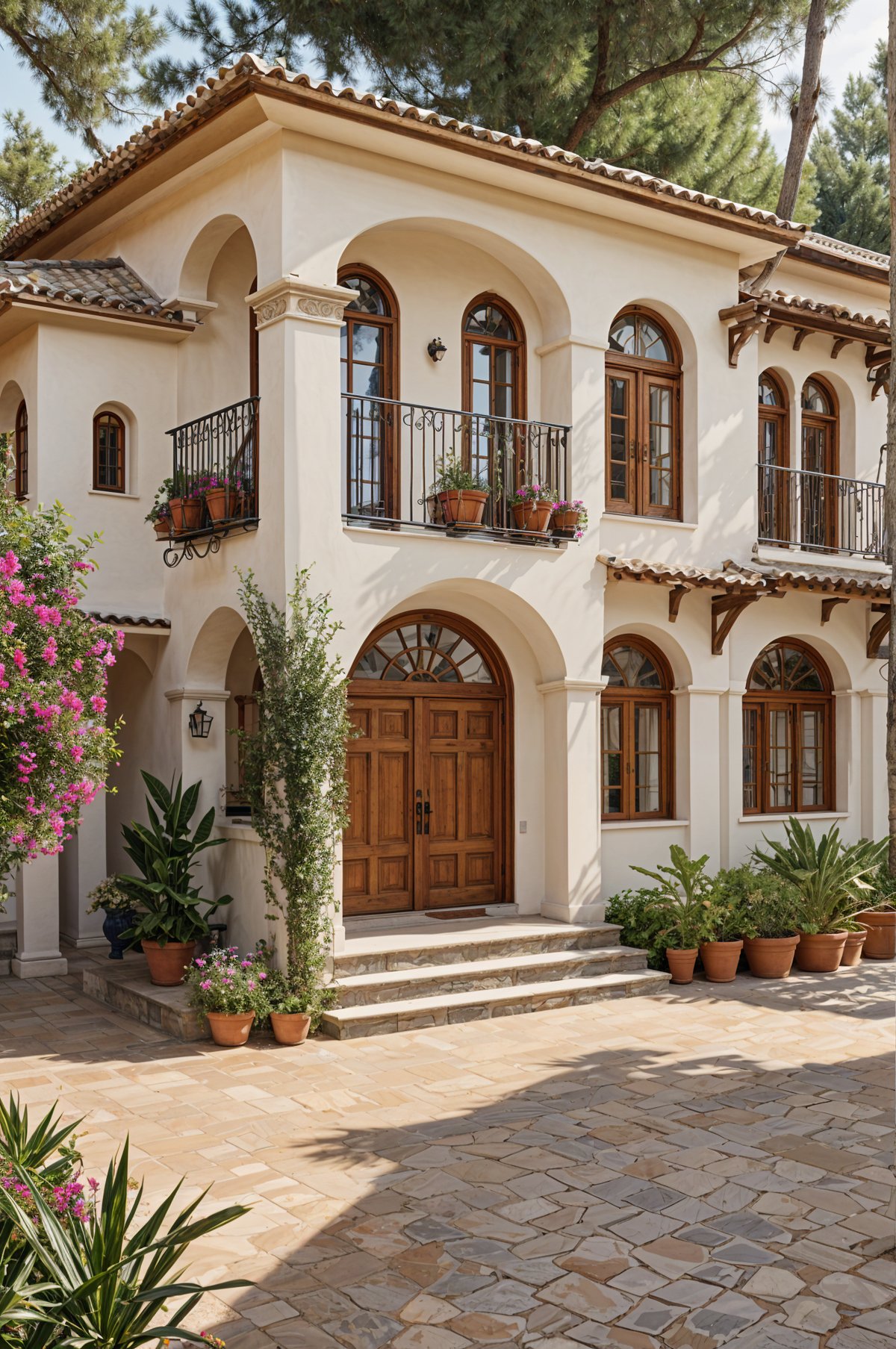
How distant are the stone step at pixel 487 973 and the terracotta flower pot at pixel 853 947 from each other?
2352 millimetres

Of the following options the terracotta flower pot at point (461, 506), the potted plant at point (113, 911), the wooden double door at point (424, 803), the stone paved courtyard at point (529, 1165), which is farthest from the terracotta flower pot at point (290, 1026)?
the terracotta flower pot at point (461, 506)

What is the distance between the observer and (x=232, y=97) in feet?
32.4

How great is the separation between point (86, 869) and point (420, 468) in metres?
A: 5.14

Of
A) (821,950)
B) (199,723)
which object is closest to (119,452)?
(199,723)

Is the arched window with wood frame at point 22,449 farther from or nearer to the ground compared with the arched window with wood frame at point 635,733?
farther from the ground

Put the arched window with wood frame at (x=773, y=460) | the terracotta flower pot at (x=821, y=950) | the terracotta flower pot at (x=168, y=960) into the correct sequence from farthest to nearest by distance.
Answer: the arched window with wood frame at (x=773, y=460)
the terracotta flower pot at (x=821, y=950)
the terracotta flower pot at (x=168, y=960)

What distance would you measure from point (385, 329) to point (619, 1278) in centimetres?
900

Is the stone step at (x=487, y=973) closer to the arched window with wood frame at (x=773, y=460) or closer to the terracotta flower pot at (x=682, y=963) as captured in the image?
the terracotta flower pot at (x=682, y=963)

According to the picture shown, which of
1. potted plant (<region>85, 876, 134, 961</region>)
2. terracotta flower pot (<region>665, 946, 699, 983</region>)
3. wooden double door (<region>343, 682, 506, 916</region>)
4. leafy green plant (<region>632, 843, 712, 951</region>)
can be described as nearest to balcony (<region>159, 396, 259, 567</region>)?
wooden double door (<region>343, 682, 506, 916</region>)

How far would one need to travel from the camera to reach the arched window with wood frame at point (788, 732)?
14.7m

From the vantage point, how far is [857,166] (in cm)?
2677

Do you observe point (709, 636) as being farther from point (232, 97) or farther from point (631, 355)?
point (232, 97)

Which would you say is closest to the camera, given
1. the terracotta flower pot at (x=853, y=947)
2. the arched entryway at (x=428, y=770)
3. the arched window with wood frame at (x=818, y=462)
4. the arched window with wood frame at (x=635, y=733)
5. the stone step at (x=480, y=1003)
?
the stone step at (x=480, y=1003)

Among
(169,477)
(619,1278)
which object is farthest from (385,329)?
(619,1278)
